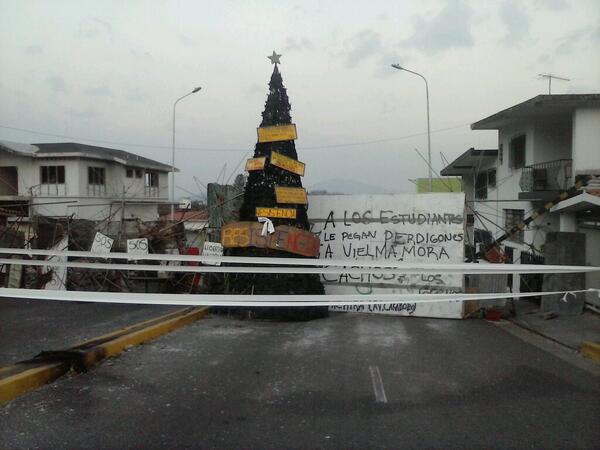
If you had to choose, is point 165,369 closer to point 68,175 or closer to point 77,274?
point 77,274

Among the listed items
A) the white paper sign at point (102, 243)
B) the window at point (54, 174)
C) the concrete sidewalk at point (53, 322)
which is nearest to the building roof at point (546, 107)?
the concrete sidewalk at point (53, 322)

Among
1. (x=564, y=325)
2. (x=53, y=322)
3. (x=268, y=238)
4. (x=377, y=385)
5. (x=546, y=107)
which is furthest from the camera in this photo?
(x=546, y=107)

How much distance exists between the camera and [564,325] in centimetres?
909

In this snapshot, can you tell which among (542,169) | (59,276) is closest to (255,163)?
(59,276)

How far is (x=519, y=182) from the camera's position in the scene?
17.8 m

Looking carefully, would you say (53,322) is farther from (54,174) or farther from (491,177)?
(54,174)

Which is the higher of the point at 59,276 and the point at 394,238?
the point at 394,238

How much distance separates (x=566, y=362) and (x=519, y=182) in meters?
12.5

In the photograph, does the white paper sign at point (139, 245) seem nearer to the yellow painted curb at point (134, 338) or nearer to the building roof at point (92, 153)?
the yellow painted curb at point (134, 338)

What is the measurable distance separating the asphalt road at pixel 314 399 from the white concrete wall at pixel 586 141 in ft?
28.7

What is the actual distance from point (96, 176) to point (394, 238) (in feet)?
80.3

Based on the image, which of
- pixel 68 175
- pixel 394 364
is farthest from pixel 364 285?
pixel 68 175

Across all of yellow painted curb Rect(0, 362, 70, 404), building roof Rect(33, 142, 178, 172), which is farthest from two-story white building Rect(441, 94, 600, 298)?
building roof Rect(33, 142, 178, 172)

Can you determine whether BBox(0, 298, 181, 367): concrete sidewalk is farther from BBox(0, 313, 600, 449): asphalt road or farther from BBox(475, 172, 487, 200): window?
BBox(475, 172, 487, 200): window
